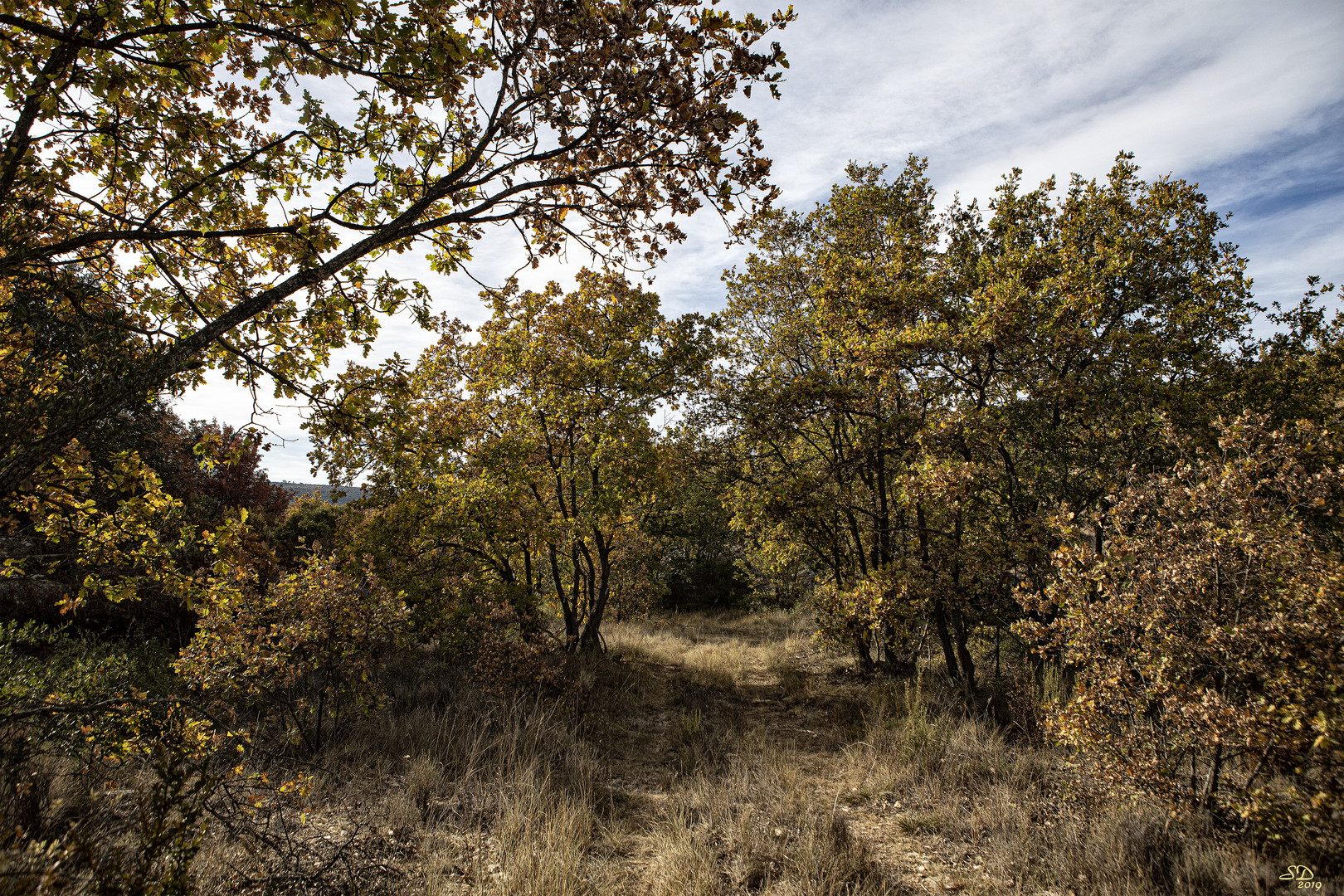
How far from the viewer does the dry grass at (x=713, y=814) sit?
3.68m

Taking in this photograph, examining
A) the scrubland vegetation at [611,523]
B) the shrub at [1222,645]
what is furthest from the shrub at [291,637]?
the shrub at [1222,645]

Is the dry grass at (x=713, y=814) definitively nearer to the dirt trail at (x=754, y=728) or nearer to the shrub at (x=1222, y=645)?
the dirt trail at (x=754, y=728)

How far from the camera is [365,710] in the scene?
5.65 meters

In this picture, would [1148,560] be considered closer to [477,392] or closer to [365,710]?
[365,710]

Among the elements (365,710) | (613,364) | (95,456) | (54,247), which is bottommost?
(365,710)

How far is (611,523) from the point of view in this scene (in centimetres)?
861

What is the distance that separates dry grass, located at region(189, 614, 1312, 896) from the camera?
3680 mm

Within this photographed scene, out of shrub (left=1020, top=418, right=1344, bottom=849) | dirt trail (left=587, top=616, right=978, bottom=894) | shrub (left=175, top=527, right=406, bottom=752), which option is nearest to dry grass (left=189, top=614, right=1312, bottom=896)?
dirt trail (left=587, top=616, right=978, bottom=894)

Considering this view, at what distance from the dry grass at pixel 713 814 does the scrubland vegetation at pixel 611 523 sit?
46 mm

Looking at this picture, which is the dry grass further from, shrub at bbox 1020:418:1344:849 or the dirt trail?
shrub at bbox 1020:418:1344:849

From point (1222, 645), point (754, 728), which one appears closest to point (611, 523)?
point (754, 728)

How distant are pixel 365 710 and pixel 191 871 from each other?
2474 millimetres

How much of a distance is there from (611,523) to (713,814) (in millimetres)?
4504

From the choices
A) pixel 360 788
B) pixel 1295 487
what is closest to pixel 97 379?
pixel 360 788
